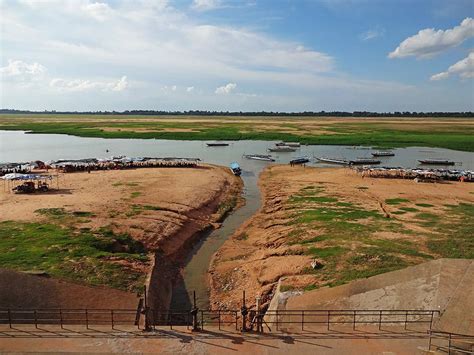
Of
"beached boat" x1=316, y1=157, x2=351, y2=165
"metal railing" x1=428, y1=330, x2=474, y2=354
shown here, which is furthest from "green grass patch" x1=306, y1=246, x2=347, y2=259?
"beached boat" x1=316, y1=157, x2=351, y2=165

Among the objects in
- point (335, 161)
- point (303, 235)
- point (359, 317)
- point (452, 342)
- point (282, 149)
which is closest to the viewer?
point (452, 342)

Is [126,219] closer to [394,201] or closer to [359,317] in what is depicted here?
[359,317]

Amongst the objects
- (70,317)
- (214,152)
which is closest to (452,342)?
(70,317)

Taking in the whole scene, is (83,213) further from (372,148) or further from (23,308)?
(372,148)

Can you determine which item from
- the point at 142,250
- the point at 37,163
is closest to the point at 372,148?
the point at 37,163

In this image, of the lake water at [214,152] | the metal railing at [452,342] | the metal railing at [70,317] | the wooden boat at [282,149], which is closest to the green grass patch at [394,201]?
the lake water at [214,152]

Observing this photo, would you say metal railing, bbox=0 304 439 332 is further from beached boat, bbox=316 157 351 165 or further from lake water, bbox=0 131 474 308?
beached boat, bbox=316 157 351 165
